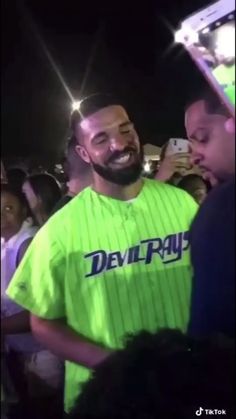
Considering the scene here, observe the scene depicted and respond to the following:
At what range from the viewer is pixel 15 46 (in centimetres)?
122

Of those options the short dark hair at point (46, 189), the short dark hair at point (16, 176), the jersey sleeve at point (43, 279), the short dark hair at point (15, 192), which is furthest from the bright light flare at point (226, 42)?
the short dark hair at point (15, 192)

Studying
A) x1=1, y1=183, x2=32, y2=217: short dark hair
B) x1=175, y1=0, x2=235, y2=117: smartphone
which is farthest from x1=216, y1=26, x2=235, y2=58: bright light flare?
x1=1, y1=183, x2=32, y2=217: short dark hair

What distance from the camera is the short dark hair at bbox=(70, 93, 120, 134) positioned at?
1.04m

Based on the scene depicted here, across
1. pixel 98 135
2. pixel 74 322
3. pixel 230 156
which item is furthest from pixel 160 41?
pixel 74 322

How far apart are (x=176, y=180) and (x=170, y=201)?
4 cm

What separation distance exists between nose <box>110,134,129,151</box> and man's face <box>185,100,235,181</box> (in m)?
0.09

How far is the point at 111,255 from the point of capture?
1.01m

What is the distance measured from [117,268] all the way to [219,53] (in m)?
0.34

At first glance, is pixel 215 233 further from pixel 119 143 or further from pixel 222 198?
pixel 119 143

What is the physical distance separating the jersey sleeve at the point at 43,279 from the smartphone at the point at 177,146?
0.20 metres

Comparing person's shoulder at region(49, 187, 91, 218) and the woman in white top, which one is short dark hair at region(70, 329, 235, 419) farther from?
the woman in white top

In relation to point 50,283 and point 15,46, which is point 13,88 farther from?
point 50,283

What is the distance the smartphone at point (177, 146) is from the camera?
3.34 feet

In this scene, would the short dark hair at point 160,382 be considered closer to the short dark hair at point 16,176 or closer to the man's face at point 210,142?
the man's face at point 210,142
